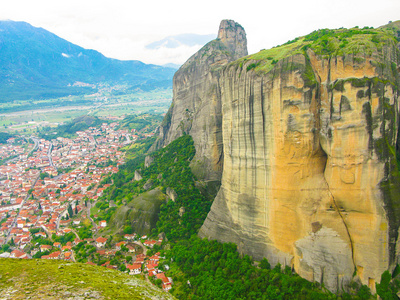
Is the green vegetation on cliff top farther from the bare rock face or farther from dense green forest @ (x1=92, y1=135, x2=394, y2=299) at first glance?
dense green forest @ (x1=92, y1=135, x2=394, y2=299)

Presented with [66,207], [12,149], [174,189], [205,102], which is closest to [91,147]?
[12,149]

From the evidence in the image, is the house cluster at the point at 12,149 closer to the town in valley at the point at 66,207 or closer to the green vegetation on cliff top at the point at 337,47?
the town in valley at the point at 66,207

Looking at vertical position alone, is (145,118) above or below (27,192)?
above

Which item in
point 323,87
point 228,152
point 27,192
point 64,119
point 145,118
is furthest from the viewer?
point 64,119

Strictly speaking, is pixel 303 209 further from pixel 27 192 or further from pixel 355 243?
pixel 27 192

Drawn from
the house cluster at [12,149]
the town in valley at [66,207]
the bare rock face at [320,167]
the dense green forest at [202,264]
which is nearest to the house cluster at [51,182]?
the town in valley at [66,207]

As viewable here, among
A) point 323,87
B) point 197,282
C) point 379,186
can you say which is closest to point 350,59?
point 323,87

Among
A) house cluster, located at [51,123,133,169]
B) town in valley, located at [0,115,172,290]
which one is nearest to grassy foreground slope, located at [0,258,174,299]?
town in valley, located at [0,115,172,290]
